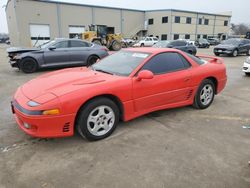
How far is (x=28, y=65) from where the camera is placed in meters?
9.22

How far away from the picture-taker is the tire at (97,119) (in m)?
3.18

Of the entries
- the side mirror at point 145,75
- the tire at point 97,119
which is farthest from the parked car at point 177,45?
the tire at point 97,119

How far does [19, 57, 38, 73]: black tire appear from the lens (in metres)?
9.11

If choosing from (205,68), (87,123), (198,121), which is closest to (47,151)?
(87,123)

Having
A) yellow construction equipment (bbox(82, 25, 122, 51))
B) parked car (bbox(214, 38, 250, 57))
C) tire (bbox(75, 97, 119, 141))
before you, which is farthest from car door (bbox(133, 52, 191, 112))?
yellow construction equipment (bbox(82, 25, 122, 51))

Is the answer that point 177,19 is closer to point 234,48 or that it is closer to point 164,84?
point 234,48

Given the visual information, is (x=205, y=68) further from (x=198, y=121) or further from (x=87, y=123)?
(x=87, y=123)

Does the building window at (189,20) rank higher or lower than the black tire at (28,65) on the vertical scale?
higher

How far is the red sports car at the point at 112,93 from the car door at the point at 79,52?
5.80m

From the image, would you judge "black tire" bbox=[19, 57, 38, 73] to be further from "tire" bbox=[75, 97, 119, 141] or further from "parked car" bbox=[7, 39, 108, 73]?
"tire" bbox=[75, 97, 119, 141]

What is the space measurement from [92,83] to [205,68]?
103 inches

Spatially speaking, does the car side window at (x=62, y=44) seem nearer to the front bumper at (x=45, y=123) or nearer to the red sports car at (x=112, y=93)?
the red sports car at (x=112, y=93)

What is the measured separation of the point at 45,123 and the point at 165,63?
2.40 m

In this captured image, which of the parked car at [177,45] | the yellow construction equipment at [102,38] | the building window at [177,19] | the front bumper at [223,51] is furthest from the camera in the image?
the building window at [177,19]
